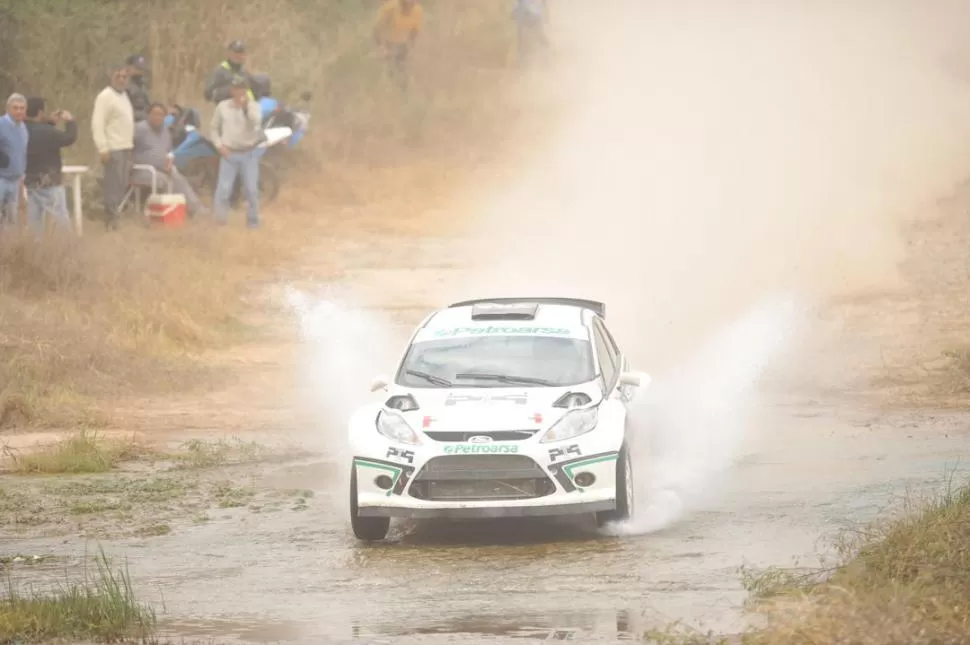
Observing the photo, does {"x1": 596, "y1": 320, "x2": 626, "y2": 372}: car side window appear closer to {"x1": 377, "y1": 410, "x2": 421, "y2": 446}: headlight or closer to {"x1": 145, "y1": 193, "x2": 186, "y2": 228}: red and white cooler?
{"x1": 377, "y1": 410, "x2": 421, "y2": 446}: headlight

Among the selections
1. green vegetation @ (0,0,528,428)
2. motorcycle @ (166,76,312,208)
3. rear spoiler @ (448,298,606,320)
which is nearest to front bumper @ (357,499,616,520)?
rear spoiler @ (448,298,606,320)

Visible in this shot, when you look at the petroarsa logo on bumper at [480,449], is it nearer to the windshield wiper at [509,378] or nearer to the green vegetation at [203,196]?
the windshield wiper at [509,378]

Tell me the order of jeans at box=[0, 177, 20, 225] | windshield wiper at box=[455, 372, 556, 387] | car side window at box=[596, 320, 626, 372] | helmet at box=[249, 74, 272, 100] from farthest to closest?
helmet at box=[249, 74, 272, 100] → jeans at box=[0, 177, 20, 225] → car side window at box=[596, 320, 626, 372] → windshield wiper at box=[455, 372, 556, 387]

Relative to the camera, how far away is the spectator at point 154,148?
1024 inches

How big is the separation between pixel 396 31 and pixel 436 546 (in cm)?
2520

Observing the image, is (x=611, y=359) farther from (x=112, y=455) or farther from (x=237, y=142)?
(x=237, y=142)

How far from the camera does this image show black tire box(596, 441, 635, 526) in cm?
1185

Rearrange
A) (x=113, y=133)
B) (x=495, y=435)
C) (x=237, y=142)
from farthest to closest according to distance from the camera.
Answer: (x=237, y=142) → (x=113, y=133) → (x=495, y=435)

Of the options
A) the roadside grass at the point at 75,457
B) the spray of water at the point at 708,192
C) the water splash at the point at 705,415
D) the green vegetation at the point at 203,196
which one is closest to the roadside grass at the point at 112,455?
the roadside grass at the point at 75,457

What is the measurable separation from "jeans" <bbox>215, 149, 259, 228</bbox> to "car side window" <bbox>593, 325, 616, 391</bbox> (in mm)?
13647

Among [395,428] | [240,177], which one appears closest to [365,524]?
[395,428]

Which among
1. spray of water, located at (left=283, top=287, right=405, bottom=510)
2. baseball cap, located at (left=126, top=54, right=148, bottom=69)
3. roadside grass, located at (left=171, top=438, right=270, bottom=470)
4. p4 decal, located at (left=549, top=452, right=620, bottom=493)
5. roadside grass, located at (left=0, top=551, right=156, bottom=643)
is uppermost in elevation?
baseball cap, located at (left=126, top=54, right=148, bottom=69)

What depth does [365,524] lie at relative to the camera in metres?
12.0

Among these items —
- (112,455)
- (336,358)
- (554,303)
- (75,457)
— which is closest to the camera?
(554,303)
